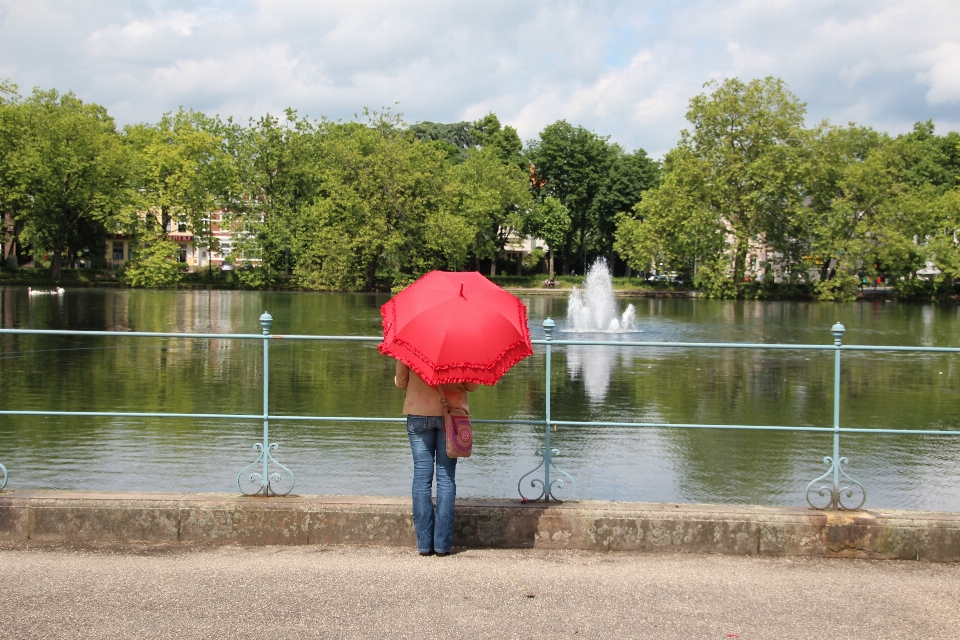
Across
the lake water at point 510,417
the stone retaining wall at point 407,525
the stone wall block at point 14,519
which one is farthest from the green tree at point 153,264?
the stone retaining wall at point 407,525

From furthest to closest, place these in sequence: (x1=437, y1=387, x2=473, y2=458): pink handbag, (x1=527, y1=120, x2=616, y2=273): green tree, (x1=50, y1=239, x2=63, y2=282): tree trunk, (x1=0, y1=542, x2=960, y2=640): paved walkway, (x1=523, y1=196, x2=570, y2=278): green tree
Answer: (x1=527, y1=120, x2=616, y2=273): green tree < (x1=523, y1=196, x2=570, y2=278): green tree < (x1=50, y1=239, x2=63, y2=282): tree trunk < (x1=437, y1=387, x2=473, y2=458): pink handbag < (x1=0, y1=542, x2=960, y2=640): paved walkway

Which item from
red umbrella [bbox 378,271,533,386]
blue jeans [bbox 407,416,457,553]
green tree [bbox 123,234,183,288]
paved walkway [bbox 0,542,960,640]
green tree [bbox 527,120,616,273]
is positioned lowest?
paved walkway [bbox 0,542,960,640]

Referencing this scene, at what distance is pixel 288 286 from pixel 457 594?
7323cm

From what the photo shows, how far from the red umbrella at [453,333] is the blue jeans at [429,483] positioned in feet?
1.51

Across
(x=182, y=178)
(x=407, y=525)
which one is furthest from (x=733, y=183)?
(x=407, y=525)

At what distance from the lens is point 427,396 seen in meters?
5.59

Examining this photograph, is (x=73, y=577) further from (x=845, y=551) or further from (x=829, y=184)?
(x=829, y=184)

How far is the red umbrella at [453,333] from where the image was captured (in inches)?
208

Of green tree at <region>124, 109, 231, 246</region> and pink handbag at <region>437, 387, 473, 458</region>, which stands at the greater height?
green tree at <region>124, 109, 231, 246</region>

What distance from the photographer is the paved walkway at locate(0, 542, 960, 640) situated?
454cm

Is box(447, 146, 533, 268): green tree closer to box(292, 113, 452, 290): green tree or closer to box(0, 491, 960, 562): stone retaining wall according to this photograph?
box(292, 113, 452, 290): green tree

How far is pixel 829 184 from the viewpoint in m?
71.8

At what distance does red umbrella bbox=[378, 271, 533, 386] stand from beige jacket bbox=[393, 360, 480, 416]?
9.3 inches

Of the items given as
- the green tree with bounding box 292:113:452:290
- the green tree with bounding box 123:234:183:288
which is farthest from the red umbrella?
the green tree with bounding box 123:234:183:288
